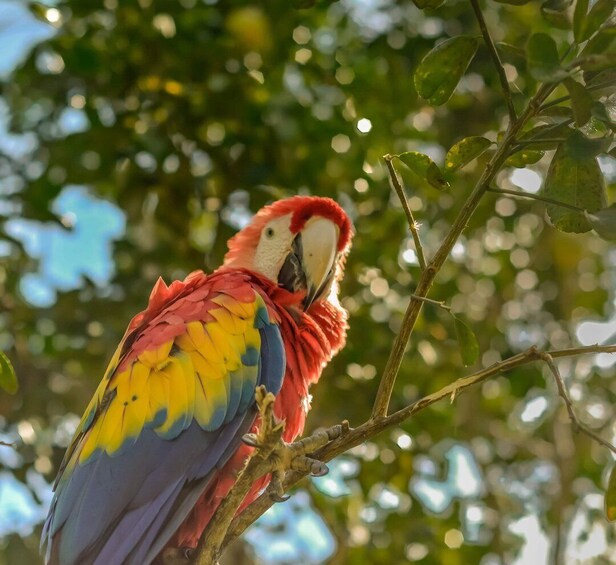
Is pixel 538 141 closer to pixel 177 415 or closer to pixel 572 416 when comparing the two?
pixel 572 416

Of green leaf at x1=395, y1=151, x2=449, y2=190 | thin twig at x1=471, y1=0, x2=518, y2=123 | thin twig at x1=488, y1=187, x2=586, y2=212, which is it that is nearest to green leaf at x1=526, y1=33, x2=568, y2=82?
thin twig at x1=471, y1=0, x2=518, y2=123

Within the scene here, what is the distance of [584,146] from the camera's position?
1.46 m

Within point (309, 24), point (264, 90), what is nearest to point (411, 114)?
point (309, 24)

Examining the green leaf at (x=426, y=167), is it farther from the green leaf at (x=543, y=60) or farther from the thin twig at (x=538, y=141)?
the green leaf at (x=543, y=60)

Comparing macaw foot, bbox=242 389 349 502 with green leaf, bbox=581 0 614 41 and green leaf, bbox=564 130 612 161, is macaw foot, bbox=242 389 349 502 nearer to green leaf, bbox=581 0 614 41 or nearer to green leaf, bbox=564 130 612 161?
green leaf, bbox=564 130 612 161

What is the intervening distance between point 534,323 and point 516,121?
9.70ft

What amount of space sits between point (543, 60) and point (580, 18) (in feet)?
0.42

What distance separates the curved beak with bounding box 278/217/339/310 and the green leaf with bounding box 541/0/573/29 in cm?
134

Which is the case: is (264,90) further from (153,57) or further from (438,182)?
(438,182)

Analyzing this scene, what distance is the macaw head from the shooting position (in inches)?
108

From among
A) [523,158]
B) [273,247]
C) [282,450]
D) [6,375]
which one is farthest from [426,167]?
[273,247]

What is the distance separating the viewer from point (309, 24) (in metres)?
3.54

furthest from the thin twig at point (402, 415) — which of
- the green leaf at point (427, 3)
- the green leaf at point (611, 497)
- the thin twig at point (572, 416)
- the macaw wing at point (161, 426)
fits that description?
the green leaf at point (427, 3)

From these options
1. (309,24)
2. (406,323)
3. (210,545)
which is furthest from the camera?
(309,24)
